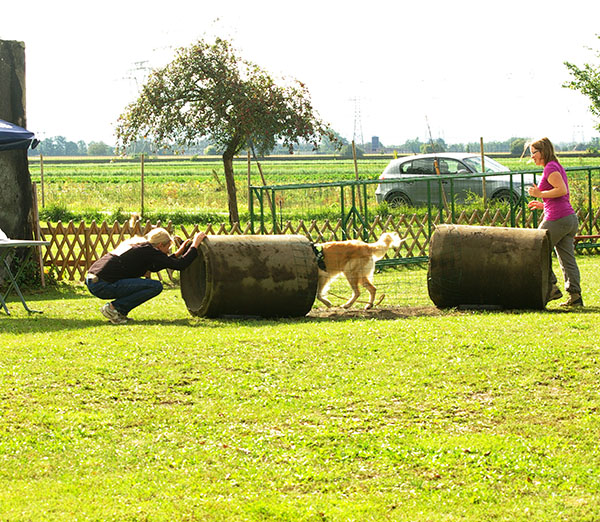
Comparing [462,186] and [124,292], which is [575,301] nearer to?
[124,292]

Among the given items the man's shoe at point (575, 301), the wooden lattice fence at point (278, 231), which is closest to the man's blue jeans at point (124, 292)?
the wooden lattice fence at point (278, 231)

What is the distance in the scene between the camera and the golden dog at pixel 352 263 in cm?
1109

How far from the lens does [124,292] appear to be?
10.1 metres

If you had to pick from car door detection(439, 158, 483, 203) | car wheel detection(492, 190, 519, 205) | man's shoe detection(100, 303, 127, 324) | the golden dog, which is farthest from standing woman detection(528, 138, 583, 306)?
car wheel detection(492, 190, 519, 205)

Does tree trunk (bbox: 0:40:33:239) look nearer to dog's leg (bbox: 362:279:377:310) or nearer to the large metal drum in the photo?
dog's leg (bbox: 362:279:377:310)

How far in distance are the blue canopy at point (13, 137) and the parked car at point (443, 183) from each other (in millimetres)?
7578

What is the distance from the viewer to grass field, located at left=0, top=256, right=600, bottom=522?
479 cm

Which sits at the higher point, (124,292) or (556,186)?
(556,186)

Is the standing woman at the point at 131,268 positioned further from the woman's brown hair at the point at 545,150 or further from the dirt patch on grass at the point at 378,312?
the woman's brown hair at the point at 545,150

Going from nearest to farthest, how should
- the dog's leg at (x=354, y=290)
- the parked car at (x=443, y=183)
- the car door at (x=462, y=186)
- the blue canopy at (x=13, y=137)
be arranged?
the dog's leg at (x=354, y=290) < the blue canopy at (x=13, y=137) < the parked car at (x=443, y=183) < the car door at (x=462, y=186)

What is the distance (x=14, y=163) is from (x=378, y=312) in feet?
22.3

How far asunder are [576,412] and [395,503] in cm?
209

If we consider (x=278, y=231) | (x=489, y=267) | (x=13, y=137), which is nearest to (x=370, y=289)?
(x=489, y=267)

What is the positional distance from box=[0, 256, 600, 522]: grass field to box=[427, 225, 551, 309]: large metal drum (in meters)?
0.86
